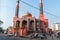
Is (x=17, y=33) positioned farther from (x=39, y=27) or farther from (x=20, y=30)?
(x=39, y=27)

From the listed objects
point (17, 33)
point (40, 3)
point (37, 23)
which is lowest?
point (17, 33)

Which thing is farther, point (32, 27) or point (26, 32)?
point (32, 27)

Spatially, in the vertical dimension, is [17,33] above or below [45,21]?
below

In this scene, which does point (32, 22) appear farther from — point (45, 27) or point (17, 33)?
point (17, 33)

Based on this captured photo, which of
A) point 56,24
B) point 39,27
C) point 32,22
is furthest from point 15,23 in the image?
point 56,24

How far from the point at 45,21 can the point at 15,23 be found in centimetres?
1375

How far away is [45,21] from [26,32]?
43.1ft

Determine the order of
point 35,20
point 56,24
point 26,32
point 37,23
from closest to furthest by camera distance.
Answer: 1. point 26,32
2. point 35,20
3. point 37,23
4. point 56,24

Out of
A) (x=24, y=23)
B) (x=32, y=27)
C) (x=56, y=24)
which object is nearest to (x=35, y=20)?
(x=32, y=27)

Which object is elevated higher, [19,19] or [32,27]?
[19,19]

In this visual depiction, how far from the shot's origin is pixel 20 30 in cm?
4922

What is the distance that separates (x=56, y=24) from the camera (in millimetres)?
109750

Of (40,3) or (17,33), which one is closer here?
(17,33)

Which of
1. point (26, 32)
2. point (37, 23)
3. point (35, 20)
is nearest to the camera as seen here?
point (26, 32)
